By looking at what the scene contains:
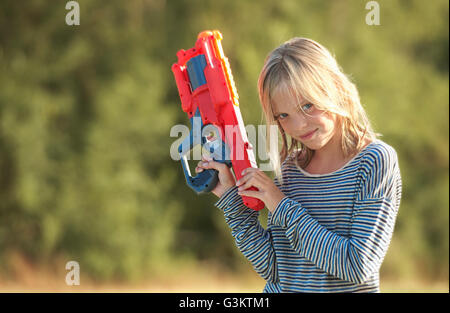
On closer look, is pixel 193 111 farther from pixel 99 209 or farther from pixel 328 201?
pixel 99 209

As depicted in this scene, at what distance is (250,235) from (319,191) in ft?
0.94

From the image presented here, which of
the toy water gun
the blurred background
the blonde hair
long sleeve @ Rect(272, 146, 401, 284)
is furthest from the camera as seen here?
the blurred background

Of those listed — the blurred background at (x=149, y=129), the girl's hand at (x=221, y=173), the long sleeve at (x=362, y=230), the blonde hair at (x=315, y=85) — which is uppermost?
the blurred background at (x=149, y=129)

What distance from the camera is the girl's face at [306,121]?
161 centimetres

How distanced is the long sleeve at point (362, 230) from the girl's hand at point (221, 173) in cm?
30

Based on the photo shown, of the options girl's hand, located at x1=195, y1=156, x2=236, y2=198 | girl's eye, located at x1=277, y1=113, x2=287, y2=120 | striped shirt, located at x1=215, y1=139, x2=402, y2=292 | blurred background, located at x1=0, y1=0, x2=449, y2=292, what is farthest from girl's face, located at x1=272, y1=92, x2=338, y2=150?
blurred background, located at x1=0, y1=0, x2=449, y2=292

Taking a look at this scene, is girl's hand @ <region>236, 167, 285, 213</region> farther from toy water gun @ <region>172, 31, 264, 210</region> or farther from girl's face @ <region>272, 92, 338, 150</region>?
girl's face @ <region>272, 92, 338, 150</region>

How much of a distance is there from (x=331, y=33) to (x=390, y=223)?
6.41 metres

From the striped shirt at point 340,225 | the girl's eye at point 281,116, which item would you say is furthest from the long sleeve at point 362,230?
the girl's eye at point 281,116

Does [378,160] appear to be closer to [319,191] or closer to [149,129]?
[319,191]

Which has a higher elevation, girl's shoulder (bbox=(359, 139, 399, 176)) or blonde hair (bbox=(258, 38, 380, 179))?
blonde hair (bbox=(258, 38, 380, 179))

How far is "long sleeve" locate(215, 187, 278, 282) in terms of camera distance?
5.77ft

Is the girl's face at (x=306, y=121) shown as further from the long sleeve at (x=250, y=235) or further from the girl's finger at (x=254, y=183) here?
the long sleeve at (x=250, y=235)

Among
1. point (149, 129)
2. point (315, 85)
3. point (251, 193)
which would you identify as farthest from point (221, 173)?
point (149, 129)
